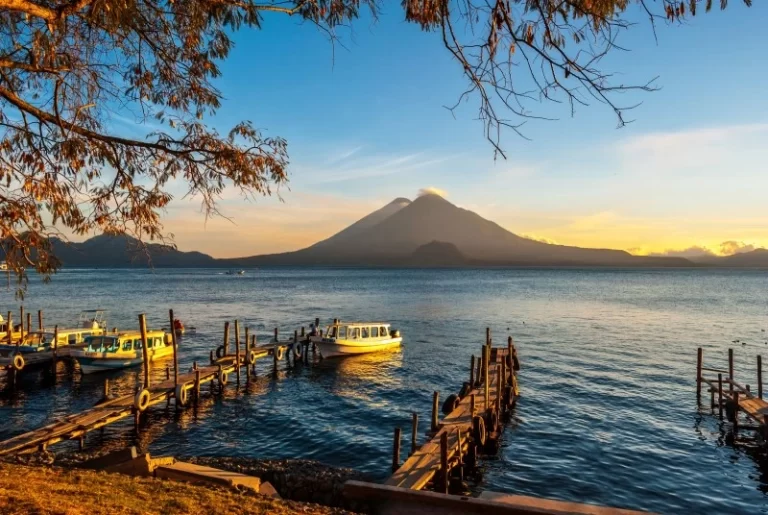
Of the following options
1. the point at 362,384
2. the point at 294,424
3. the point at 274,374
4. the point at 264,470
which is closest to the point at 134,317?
the point at 274,374

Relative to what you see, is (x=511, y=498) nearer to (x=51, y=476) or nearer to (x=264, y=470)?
(x=264, y=470)

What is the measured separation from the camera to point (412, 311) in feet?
246

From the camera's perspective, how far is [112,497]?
30.1 ft

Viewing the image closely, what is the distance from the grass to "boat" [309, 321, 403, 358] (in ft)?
87.2

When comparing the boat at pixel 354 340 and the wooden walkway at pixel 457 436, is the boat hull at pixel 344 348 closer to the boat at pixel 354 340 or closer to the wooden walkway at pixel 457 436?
the boat at pixel 354 340

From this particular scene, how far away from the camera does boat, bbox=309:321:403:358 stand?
125 ft

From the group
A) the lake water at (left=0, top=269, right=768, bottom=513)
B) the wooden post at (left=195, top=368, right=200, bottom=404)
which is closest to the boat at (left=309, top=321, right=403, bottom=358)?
the lake water at (left=0, top=269, right=768, bottom=513)

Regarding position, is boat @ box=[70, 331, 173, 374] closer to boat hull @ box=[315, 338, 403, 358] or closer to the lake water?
the lake water

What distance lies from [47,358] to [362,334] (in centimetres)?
2075

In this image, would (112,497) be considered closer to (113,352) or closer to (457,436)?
(457,436)

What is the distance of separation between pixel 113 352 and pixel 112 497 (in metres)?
27.3

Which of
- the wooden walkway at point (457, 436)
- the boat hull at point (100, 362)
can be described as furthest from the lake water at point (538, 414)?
the wooden walkway at point (457, 436)

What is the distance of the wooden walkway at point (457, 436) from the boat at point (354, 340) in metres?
13.9

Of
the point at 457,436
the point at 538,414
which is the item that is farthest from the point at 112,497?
the point at 538,414
